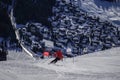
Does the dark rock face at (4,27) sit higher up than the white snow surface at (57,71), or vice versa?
the white snow surface at (57,71)

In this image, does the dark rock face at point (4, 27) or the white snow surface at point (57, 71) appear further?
the dark rock face at point (4, 27)

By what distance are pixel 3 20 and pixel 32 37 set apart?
37740 millimetres

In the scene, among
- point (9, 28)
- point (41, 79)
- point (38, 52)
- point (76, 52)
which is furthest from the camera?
point (76, 52)

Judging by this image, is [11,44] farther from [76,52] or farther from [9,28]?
[76,52]

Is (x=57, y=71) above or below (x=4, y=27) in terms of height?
above

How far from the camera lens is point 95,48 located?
630 ft

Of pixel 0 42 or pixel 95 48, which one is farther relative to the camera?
pixel 95 48

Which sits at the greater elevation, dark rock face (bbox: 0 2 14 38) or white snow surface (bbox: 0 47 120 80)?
white snow surface (bbox: 0 47 120 80)

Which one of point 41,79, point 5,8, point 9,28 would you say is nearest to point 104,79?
point 41,79

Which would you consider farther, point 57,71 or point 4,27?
point 4,27

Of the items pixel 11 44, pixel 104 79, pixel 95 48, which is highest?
pixel 104 79

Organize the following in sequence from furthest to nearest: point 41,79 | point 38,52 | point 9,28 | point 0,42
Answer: point 38,52 → point 9,28 → point 0,42 → point 41,79

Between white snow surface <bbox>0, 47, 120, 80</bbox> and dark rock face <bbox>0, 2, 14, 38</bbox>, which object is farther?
dark rock face <bbox>0, 2, 14, 38</bbox>

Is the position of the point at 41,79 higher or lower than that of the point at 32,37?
higher
